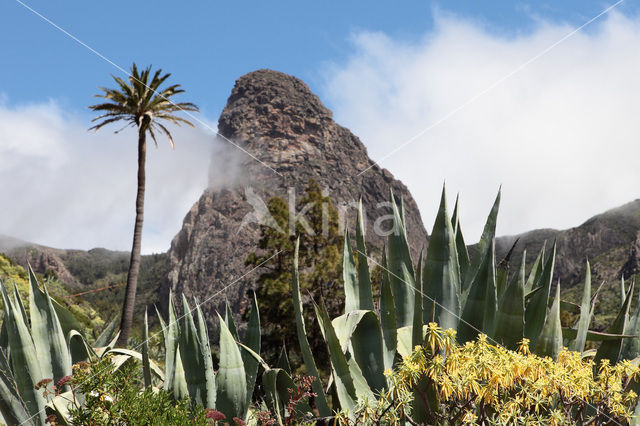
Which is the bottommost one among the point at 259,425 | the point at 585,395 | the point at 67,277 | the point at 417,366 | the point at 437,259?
the point at 259,425

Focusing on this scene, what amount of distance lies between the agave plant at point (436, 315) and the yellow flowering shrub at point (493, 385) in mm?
141

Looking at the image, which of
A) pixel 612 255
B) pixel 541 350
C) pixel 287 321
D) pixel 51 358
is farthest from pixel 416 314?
pixel 612 255

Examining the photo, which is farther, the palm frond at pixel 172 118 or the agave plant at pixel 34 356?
the palm frond at pixel 172 118

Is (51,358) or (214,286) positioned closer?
(51,358)

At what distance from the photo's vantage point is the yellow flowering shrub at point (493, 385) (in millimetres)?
2656

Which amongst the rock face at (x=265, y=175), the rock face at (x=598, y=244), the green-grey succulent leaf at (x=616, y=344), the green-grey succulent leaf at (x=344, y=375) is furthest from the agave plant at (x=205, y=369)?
the rock face at (x=265, y=175)

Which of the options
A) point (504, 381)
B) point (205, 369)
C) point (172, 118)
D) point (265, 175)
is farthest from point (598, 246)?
point (504, 381)

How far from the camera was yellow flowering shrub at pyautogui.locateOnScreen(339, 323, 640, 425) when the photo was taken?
2.66 metres

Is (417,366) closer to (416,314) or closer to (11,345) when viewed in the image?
(416,314)

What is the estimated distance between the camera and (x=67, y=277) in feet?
311

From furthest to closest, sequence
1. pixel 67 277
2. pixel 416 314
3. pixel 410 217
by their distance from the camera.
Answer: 1. pixel 410 217
2. pixel 67 277
3. pixel 416 314

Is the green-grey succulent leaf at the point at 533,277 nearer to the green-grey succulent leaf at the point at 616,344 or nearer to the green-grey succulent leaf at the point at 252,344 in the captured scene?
the green-grey succulent leaf at the point at 616,344

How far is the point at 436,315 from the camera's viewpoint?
391 centimetres

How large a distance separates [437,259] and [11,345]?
3335 millimetres
